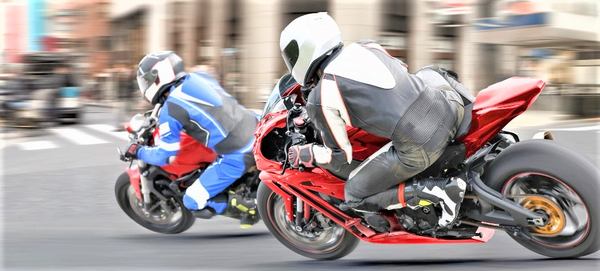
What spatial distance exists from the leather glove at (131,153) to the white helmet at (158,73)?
1.55 feet

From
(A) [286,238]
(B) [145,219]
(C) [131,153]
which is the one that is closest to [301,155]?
(A) [286,238]

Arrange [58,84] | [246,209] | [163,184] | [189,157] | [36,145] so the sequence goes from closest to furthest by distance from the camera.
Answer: [246,209] < [189,157] < [163,184] < [36,145] < [58,84]

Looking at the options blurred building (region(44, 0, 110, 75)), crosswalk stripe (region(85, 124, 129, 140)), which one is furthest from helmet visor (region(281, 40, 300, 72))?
blurred building (region(44, 0, 110, 75))

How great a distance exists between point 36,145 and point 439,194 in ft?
41.1

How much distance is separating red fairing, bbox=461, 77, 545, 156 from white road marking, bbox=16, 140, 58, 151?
1188 cm

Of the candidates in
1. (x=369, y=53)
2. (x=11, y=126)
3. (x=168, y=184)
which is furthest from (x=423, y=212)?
(x=11, y=126)

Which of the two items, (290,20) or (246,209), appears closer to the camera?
(246,209)

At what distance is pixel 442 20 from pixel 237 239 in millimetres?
17305

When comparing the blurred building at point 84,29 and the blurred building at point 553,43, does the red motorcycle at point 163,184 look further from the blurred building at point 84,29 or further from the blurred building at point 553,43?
the blurred building at point 84,29

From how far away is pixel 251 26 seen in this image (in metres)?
23.2

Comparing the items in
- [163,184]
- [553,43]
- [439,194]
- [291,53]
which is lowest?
[553,43]

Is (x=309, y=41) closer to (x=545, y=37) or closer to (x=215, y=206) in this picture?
(x=215, y=206)

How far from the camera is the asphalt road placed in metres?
5.16

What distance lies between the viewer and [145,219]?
22.8ft
